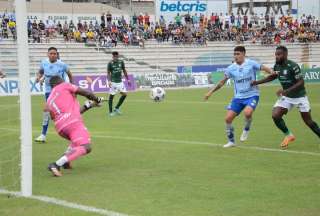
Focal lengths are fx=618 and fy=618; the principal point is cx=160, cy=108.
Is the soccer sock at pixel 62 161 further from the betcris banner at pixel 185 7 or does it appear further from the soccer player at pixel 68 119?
the betcris banner at pixel 185 7

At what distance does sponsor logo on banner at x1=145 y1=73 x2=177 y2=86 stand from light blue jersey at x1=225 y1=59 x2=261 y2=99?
24.1 m

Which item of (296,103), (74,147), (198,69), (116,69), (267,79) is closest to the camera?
(74,147)

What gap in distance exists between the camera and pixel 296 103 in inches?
471

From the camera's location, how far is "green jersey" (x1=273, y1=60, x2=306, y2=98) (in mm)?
11805

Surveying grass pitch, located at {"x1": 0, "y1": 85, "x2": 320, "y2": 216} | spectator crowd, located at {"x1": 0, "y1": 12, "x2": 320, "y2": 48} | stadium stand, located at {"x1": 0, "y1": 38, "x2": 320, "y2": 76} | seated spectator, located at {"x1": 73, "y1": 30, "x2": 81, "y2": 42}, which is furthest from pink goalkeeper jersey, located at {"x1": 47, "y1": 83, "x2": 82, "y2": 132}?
seated spectator, located at {"x1": 73, "y1": 30, "x2": 81, "y2": 42}

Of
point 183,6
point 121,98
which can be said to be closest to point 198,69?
point 183,6

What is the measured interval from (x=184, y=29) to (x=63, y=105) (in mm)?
39277

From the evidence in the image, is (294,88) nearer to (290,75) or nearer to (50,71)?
(290,75)

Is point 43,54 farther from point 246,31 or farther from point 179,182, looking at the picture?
point 179,182

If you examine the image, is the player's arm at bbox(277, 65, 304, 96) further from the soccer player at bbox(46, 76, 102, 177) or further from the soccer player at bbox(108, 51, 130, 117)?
the soccer player at bbox(108, 51, 130, 117)

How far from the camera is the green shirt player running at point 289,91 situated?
1180cm

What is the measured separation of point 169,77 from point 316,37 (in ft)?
66.1

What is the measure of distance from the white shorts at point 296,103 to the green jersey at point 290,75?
86mm

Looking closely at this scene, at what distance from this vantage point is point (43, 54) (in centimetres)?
3828
